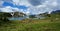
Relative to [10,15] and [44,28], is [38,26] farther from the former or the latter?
[10,15]

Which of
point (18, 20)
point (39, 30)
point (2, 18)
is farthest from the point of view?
point (2, 18)

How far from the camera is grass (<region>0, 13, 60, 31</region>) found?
12125mm

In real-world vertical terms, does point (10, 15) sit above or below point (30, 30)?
above

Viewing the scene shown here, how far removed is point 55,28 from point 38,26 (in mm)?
1548

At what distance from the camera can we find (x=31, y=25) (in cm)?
1262

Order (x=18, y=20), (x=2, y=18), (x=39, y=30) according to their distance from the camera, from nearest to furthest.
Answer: (x=39, y=30), (x=18, y=20), (x=2, y=18)

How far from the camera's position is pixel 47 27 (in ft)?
40.2

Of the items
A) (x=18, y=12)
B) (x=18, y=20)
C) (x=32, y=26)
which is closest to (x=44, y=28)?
(x=32, y=26)

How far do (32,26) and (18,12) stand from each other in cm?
329

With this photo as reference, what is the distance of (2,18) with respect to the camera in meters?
14.8

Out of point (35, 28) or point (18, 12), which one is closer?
point (35, 28)

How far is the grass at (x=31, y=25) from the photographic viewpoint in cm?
1212

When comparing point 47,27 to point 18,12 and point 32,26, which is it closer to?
point 32,26

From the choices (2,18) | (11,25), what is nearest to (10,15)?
(2,18)
